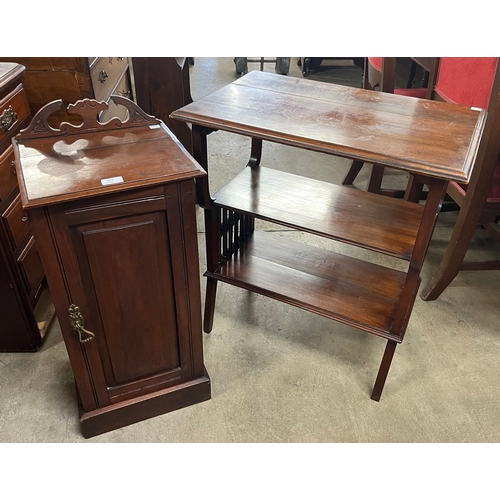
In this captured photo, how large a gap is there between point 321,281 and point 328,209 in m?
0.28

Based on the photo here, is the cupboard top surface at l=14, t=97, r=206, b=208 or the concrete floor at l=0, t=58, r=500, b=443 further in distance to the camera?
the concrete floor at l=0, t=58, r=500, b=443

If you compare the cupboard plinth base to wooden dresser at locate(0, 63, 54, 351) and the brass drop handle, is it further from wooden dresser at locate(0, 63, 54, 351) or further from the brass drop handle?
wooden dresser at locate(0, 63, 54, 351)

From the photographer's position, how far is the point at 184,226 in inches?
47.7

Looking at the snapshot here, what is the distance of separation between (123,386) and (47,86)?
120 cm

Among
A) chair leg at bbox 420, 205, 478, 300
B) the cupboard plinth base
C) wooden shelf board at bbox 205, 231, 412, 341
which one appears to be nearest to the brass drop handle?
the cupboard plinth base

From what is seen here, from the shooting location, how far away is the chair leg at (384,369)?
151 cm

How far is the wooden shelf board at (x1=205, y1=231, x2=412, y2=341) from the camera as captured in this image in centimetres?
154

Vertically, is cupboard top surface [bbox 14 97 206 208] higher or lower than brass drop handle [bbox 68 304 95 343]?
higher

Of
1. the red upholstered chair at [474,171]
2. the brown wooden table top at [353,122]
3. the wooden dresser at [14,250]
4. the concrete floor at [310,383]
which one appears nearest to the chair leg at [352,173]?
the red upholstered chair at [474,171]

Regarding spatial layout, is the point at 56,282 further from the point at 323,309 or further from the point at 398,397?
the point at 398,397

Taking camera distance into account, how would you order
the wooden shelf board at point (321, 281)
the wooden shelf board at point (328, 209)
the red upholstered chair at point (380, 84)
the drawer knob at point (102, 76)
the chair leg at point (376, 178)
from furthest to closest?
the chair leg at point (376, 178) < the red upholstered chair at point (380, 84) < the drawer knob at point (102, 76) < the wooden shelf board at point (321, 281) < the wooden shelf board at point (328, 209)

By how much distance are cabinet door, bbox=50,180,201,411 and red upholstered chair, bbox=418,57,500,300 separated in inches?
40.7

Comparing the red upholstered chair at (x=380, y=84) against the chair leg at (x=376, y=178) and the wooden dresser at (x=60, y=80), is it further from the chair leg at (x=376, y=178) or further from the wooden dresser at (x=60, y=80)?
the wooden dresser at (x=60, y=80)

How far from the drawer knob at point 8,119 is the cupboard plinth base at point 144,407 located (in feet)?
3.09
